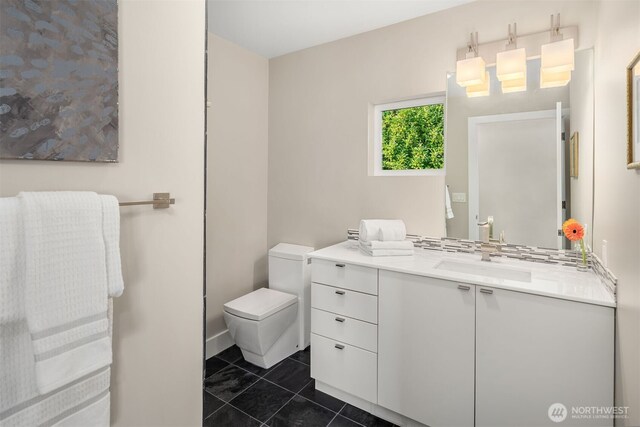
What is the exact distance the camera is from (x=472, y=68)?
206 cm

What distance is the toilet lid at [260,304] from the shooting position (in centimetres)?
232

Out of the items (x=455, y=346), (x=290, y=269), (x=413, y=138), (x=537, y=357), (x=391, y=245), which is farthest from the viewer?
(x=290, y=269)

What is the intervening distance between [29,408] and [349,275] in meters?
1.49

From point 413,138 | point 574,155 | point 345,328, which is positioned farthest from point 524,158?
point 345,328

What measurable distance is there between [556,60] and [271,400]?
2627 mm

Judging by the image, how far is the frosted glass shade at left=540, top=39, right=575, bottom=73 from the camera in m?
1.82

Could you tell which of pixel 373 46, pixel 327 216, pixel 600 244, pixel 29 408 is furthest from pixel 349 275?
pixel 373 46

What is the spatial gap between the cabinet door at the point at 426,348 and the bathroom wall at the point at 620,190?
1.84 ft

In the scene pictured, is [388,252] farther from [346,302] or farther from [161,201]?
[161,201]

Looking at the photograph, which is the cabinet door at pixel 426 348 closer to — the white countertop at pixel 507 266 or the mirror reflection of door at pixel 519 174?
the white countertop at pixel 507 266

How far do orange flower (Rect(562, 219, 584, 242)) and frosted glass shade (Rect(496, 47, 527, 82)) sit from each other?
918 millimetres

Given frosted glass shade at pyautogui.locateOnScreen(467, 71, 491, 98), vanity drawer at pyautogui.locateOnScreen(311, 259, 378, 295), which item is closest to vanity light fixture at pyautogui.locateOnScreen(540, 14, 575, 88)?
frosted glass shade at pyautogui.locateOnScreen(467, 71, 491, 98)

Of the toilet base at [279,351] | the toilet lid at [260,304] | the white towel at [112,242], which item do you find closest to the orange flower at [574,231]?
the toilet lid at [260,304]

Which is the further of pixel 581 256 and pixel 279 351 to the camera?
pixel 279 351
